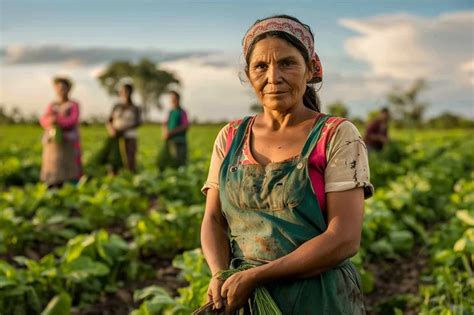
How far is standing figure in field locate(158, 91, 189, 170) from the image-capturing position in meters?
11.3

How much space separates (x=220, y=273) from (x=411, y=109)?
7566cm

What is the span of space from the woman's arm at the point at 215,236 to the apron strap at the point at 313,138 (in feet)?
1.19

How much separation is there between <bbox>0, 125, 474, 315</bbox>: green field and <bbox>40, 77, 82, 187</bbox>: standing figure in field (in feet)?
1.58

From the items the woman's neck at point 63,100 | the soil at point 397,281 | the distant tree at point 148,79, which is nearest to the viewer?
the soil at point 397,281

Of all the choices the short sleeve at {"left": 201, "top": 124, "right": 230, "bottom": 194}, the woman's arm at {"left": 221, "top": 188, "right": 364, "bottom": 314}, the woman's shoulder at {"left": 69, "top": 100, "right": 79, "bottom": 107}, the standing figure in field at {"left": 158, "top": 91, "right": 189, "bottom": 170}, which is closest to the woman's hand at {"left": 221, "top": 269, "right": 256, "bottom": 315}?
the woman's arm at {"left": 221, "top": 188, "right": 364, "bottom": 314}

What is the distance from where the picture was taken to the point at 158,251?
6.27 m

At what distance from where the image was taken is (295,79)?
2168 millimetres

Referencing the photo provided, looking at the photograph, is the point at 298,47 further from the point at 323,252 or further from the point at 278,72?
the point at 323,252

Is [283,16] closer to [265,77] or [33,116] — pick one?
[265,77]

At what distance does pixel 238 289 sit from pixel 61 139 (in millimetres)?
7676

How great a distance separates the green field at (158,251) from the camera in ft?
14.9

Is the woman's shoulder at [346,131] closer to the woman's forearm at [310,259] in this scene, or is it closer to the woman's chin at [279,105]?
the woman's chin at [279,105]

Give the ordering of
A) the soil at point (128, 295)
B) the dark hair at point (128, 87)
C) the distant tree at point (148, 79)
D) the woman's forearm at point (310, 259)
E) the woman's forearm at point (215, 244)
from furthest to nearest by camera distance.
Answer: the distant tree at point (148, 79) → the dark hair at point (128, 87) → the soil at point (128, 295) → the woman's forearm at point (215, 244) → the woman's forearm at point (310, 259)

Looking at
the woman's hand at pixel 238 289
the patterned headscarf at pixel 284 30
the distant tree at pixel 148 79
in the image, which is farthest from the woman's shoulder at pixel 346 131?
the distant tree at pixel 148 79
